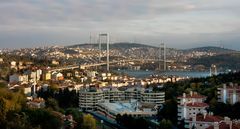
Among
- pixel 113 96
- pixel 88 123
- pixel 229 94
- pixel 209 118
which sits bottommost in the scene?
pixel 113 96

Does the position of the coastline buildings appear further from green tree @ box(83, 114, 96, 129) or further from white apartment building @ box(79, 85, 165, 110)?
green tree @ box(83, 114, 96, 129)

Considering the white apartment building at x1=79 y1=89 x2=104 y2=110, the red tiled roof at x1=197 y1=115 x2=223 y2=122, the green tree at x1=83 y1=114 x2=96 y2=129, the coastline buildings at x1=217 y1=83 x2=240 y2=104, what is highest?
the coastline buildings at x1=217 y1=83 x2=240 y2=104

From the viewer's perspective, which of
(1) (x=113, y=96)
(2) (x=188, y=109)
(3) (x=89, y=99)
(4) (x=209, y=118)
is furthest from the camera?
(1) (x=113, y=96)

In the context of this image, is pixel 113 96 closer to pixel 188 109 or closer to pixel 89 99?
pixel 89 99

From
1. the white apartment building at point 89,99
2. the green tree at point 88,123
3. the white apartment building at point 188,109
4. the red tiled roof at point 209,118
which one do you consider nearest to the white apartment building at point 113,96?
the white apartment building at point 89,99

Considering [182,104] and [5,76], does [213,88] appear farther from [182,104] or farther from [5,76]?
[5,76]

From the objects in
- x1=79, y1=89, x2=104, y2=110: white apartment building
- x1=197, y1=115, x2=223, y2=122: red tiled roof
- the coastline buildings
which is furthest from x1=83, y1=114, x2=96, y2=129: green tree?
x1=79, y1=89, x2=104, y2=110: white apartment building

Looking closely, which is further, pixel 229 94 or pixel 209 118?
pixel 229 94

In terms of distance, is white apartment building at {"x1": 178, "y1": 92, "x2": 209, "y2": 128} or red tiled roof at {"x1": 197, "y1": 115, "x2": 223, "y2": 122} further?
white apartment building at {"x1": 178, "y1": 92, "x2": 209, "y2": 128}

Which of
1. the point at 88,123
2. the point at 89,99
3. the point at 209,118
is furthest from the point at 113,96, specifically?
the point at 209,118

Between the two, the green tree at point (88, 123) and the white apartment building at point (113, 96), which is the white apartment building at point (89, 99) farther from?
the green tree at point (88, 123)

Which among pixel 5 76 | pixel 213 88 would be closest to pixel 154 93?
pixel 213 88
